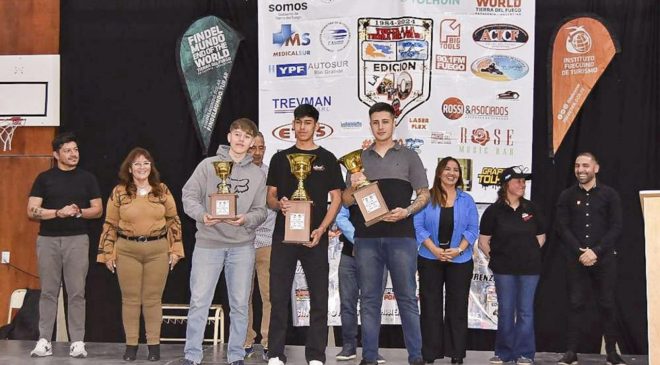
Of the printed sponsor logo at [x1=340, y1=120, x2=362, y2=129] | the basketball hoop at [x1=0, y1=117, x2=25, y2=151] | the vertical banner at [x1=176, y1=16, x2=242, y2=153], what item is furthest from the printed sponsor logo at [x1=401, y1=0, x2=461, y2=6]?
the basketball hoop at [x1=0, y1=117, x2=25, y2=151]

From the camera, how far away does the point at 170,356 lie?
242 inches

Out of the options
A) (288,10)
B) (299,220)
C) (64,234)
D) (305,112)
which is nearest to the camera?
(299,220)

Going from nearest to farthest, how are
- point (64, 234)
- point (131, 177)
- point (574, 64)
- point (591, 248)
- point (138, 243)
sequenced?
point (138, 243) → point (131, 177) → point (591, 248) → point (64, 234) → point (574, 64)

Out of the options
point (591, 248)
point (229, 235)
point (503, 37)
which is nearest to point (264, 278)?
point (229, 235)

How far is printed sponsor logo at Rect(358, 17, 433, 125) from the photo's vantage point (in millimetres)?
6969

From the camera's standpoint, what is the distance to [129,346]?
19.4ft

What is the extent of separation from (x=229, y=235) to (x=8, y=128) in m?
3.31

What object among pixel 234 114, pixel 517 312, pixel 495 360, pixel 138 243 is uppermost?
pixel 234 114

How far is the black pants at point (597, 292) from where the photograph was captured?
6.05 m

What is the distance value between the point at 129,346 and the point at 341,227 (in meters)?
1.72

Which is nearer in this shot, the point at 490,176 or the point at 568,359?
the point at 568,359

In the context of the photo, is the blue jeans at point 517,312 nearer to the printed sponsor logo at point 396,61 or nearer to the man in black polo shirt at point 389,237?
the man in black polo shirt at point 389,237

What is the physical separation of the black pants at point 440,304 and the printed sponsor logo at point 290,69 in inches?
81.1

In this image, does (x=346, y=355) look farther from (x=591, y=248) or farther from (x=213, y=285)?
(x=591, y=248)
